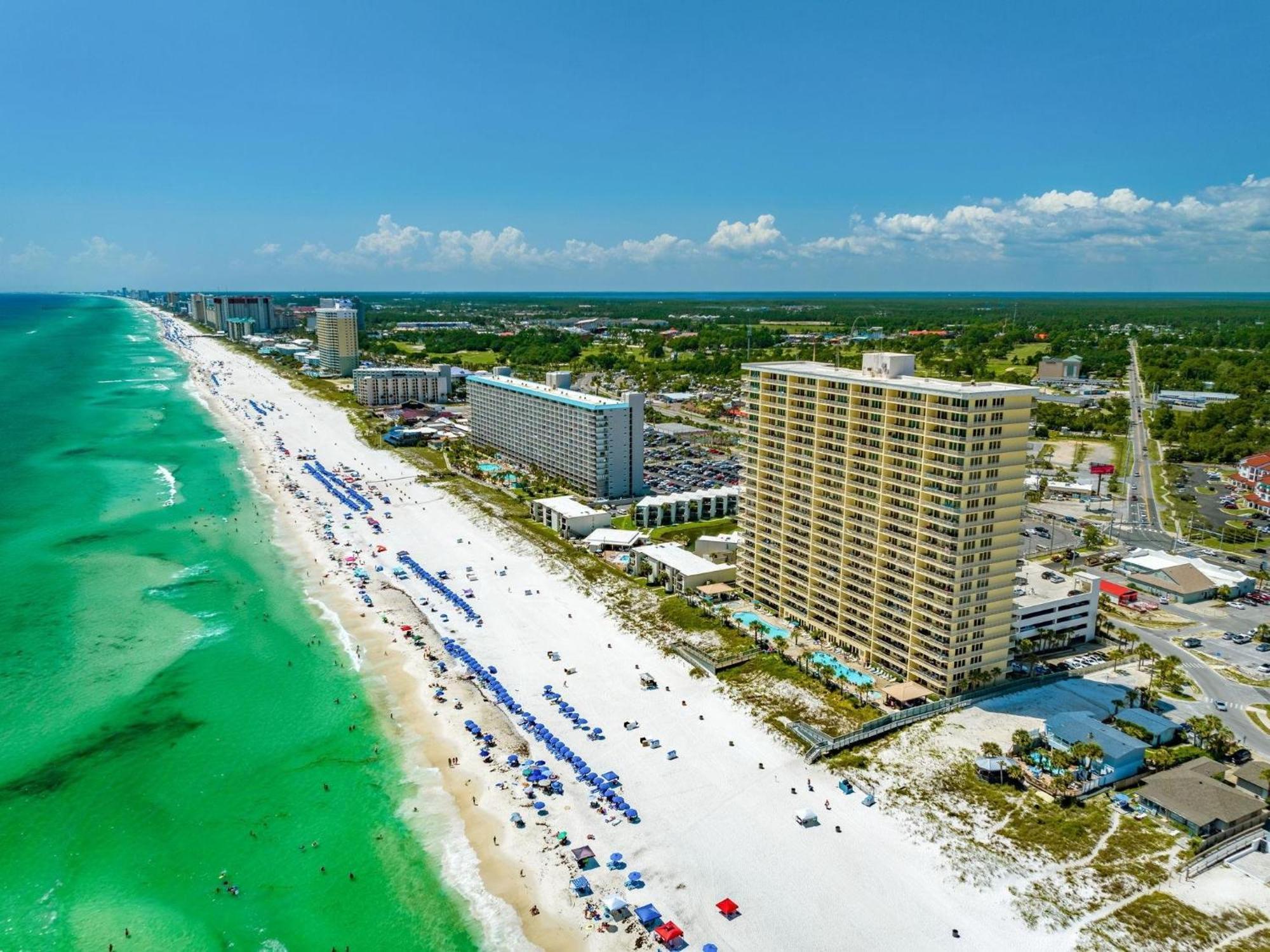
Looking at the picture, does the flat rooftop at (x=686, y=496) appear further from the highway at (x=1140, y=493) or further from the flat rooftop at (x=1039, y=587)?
the highway at (x=1140, y=493)

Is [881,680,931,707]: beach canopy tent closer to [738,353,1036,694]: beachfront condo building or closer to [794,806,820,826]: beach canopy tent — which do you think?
[738,353,1036,694]: beachfront condo building

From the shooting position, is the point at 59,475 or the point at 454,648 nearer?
the point at 454,648

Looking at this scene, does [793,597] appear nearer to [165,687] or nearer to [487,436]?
[165,687]

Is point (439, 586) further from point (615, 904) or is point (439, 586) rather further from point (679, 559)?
point (615, 904)

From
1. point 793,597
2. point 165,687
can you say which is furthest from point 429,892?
point 793,597

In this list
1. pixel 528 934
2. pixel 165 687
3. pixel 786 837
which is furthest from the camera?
pixel 165 687

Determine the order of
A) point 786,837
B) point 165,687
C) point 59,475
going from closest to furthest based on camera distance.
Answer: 1. point 786,837
2. point 165,687
3. point 59,475

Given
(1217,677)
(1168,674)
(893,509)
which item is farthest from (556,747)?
(1217,677)
